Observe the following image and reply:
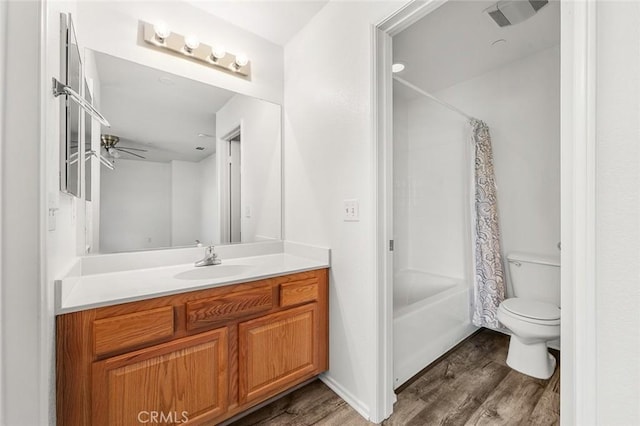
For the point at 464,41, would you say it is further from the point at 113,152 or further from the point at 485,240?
the point at 113,152

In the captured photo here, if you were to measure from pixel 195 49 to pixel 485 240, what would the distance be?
2726 mm

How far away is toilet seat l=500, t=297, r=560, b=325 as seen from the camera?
180cm

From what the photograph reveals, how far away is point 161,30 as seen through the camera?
1.63 meters

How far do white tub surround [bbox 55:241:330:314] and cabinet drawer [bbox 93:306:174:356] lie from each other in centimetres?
7

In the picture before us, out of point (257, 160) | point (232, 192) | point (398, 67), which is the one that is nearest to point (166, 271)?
point (232, 192)

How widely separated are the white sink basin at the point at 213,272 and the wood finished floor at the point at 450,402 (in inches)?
31.6

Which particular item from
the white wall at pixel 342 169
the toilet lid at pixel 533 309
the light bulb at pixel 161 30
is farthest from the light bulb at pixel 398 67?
the toilet lid at pixel 533 309

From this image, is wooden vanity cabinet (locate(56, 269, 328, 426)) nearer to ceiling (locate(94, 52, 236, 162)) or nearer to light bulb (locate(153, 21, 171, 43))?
ceiling (locate(94, 52, 236, 162))

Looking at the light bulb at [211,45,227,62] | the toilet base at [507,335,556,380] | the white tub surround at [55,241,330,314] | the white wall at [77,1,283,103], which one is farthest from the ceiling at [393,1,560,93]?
the toilet base at [507,335,556,380]
